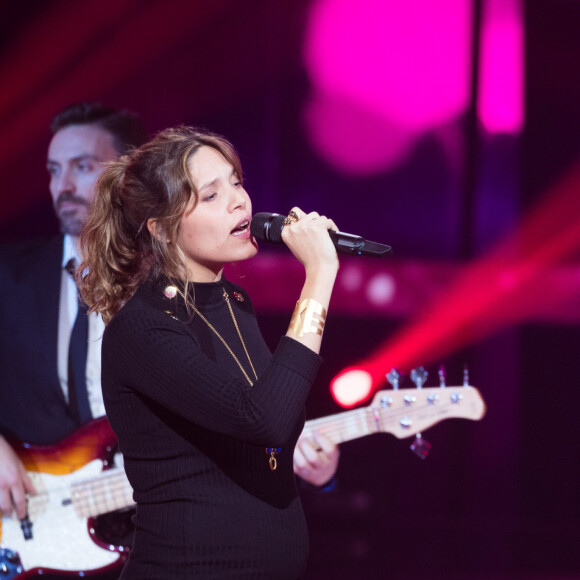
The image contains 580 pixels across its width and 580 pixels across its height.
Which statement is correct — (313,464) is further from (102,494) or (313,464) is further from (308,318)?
(308,318)

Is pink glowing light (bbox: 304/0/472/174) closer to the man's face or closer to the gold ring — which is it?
the man's face

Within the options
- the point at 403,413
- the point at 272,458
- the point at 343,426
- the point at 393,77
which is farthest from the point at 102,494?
the point at 393,77

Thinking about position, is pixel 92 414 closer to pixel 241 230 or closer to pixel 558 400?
pixel 241 230

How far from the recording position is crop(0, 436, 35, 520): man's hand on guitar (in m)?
2.25

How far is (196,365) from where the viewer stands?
112cm

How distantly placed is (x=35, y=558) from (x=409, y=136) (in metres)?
2.47

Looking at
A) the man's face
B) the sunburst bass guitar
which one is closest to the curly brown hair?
the sunburst bass guitar

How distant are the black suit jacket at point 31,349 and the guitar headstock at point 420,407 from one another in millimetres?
1100

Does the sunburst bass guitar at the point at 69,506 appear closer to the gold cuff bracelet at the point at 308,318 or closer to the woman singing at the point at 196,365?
the woman singing at the point at 196,365

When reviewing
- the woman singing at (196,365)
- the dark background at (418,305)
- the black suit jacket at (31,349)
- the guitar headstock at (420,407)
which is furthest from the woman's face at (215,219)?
the dark background at (418,305)

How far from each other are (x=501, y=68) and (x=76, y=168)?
6.79ft

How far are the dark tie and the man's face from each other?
22cm

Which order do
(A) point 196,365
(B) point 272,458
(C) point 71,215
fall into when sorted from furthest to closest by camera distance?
(C) point 71,215, (B) point 272,458, (A) point 196,365

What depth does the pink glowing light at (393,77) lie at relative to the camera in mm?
3543
